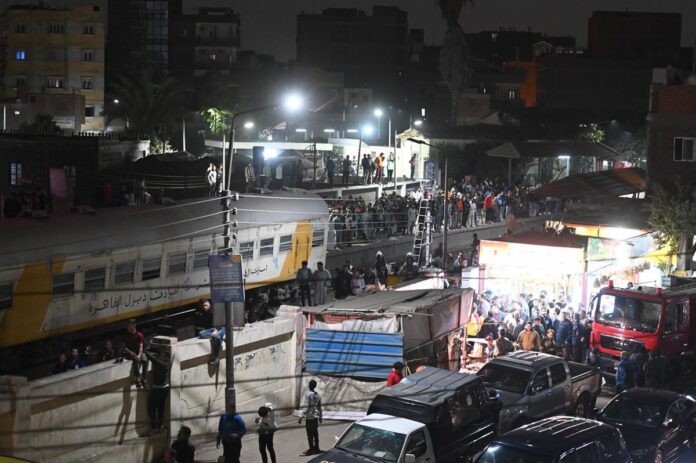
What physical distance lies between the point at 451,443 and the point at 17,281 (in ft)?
33.2

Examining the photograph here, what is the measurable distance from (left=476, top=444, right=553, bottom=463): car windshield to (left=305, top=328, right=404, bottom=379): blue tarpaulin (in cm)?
571

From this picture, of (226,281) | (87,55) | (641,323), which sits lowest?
(641,323)

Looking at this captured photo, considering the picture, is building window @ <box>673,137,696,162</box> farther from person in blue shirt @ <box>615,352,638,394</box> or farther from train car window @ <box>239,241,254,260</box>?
person in blue shirt @ <box>615,352,638,394</box>

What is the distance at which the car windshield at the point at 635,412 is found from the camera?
710 inches

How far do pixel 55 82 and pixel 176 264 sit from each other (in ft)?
199

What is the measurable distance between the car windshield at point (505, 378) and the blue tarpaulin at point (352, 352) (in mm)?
1854

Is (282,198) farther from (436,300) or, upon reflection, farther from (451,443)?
(451,443)

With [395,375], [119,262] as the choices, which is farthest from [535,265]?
[119,262]

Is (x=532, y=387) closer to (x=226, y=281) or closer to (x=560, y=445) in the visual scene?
(x=560, y=445)

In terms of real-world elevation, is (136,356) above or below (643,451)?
above

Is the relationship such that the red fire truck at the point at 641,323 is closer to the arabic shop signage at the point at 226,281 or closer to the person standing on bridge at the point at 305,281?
the person standing on bridge at the point at 305,281

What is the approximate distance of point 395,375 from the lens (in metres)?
19.7

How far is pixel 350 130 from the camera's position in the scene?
81.4 meters

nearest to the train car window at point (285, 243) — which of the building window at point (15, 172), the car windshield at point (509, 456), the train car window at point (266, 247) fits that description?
the train car window at point (266, 247)
